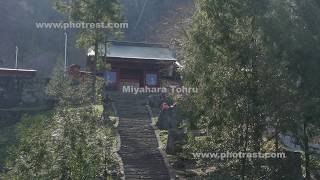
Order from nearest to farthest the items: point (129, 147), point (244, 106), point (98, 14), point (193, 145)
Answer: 1. point (244, 106)
2. point (193, 145)
3. point (129, 147)
4. point (98, 14)

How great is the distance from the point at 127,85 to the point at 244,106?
58.9ft

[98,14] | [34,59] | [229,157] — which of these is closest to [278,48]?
[229,157]

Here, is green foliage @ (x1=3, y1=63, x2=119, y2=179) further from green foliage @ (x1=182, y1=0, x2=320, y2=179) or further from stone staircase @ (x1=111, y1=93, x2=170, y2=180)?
stone staircase @ (x1=111, y1=93, x2=170, y2=180)

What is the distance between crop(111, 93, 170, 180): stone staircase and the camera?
16.3m

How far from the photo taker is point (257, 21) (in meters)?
12.7

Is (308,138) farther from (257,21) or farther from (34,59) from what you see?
(34,59)

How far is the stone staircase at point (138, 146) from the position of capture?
643 inches
